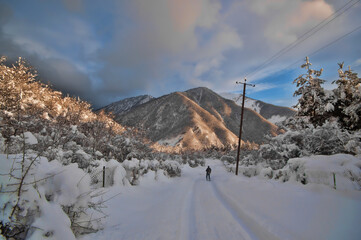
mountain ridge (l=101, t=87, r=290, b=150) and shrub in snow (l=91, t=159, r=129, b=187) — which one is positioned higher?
mountain ridge (l=101, t=87, r=290, b=150)

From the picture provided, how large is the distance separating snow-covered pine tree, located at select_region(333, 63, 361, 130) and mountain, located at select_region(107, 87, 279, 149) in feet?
213

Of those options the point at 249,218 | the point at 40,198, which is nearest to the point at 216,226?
the point at 249,218

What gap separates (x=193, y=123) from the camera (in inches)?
4402

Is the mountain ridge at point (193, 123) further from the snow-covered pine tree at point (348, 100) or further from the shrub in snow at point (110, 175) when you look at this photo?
the shrub in snow at point (110, 175)

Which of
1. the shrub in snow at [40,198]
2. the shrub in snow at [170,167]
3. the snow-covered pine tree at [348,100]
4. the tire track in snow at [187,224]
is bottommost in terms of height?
the shrub in snow at [170,167]

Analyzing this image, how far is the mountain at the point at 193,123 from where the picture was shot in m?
101

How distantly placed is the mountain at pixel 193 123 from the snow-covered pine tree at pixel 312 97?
207 feet

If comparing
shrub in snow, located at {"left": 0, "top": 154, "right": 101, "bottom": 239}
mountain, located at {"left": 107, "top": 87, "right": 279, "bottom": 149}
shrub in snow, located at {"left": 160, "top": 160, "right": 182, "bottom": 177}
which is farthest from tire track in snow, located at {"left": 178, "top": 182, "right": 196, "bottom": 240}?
mountain, located at {"left": 107, "top": 87, "right": 279, "bottom": 149}

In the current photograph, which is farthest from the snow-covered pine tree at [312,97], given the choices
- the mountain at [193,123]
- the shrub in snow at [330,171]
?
the mountain at [193,123]

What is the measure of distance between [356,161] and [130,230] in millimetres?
9462

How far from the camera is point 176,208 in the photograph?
23.1ft

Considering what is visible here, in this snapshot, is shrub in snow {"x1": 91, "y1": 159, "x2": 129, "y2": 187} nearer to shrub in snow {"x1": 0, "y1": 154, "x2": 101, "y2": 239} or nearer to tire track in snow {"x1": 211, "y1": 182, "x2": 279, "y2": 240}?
shrub in snow {"x1": 0, "y1": 154, "x2": 101, "y2": 239}

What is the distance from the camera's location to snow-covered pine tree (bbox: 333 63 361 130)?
12.4 metres

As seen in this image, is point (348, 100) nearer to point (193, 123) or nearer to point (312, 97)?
point (312, 97)
